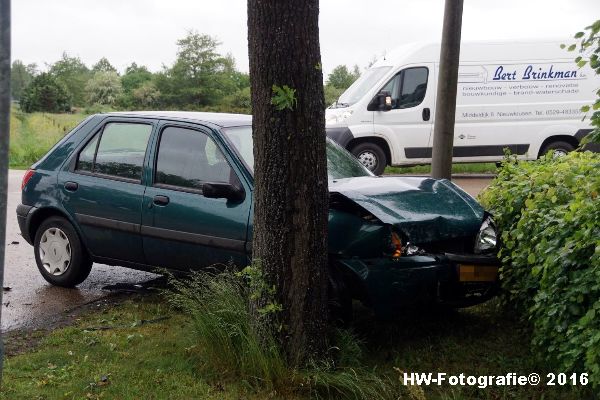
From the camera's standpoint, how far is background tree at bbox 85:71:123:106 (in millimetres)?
78250

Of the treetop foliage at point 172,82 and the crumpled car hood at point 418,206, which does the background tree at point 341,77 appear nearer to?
the treetop foliage at point 172,82

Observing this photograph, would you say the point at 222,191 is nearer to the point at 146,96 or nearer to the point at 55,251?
the point at 55,251

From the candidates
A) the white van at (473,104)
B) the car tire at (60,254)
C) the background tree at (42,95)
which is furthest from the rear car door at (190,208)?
the background tree at (42,95)

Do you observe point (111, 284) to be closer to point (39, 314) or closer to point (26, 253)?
point (39, 314)

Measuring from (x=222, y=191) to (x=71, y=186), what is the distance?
6.19 feet

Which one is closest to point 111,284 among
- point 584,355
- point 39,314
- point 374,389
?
point 39,314

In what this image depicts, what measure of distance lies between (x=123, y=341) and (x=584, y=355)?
10.5 ft

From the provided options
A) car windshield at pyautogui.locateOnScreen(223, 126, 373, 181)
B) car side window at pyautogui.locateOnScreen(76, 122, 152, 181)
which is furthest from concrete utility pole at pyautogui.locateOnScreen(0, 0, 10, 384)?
car side window at pyautogui.locateOnScreen(76, 122, 152, 181)

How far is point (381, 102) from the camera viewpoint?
15297 millimetres

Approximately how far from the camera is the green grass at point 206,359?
4.77 meters

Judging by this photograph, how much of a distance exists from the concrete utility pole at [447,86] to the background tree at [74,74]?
72.2m

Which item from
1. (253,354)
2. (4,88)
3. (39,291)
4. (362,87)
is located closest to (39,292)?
(39,291)

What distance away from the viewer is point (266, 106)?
4.84 metres

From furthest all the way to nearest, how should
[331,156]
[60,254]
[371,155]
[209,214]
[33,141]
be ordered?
[33,141], [371,155], [60,254], [331,156], [209,214]
